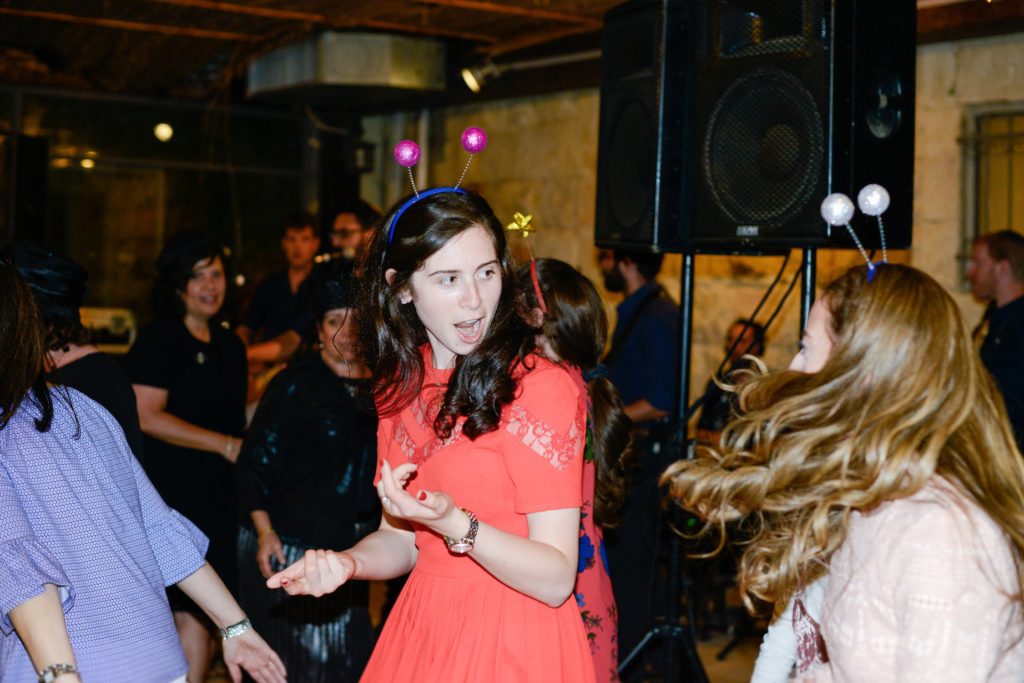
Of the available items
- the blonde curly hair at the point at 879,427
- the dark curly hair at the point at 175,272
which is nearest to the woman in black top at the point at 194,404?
the dark curly hair at the point at 175,272

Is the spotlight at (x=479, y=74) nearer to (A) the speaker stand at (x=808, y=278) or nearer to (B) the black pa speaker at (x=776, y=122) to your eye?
(B) the black pa speaker at (x=776, y=122)

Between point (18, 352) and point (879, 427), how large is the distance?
1376 mm

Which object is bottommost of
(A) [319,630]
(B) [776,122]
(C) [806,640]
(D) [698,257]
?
(A) [319,630]

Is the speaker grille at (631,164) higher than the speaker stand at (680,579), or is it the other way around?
the speaker grille at (631,164)

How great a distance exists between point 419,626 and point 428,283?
59 centimetres

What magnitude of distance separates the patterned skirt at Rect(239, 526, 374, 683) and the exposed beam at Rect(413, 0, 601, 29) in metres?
2.87

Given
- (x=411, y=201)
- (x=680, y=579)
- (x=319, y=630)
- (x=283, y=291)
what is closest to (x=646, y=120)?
(x=680, y=579)

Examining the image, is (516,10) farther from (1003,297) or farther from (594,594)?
(594,594)

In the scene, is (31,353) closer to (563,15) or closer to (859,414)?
(859,414)

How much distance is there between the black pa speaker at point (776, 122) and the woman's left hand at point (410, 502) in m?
1.63

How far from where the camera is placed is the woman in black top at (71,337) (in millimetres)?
2711

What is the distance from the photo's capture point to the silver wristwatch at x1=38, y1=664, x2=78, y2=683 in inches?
68.0

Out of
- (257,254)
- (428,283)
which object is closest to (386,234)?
(428,283)

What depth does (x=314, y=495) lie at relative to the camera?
10.7 ft
